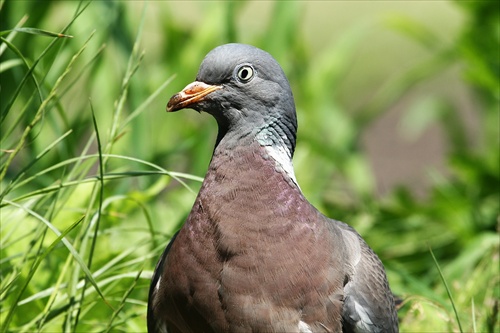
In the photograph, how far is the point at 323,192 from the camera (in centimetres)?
421

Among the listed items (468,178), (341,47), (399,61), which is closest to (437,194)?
(468,178)

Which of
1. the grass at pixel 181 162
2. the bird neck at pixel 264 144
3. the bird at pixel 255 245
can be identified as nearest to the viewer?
the bird at pixel 255 245

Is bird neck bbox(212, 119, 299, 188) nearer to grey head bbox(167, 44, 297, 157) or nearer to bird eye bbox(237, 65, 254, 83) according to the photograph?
grey head bbox(167, 44, 297, 157)

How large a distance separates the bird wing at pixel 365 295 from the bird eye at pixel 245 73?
0.48 meters

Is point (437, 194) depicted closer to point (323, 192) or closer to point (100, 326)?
point (323, 192)

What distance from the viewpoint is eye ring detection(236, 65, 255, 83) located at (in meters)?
2.20

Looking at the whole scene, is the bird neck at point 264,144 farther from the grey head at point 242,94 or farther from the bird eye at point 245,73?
the bird eye at point 245,73

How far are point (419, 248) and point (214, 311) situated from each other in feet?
6.38

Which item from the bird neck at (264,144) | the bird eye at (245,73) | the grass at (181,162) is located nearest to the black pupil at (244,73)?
the bird eye at (245,73)

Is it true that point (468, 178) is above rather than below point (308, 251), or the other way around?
below

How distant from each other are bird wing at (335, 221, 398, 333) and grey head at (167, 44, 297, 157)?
341 mm

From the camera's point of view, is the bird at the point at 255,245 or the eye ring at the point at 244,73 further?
the eye ring at the point at 244,73

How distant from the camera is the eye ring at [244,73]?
7.23 feet

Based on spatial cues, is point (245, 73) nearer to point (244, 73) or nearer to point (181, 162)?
point (244, 73)
